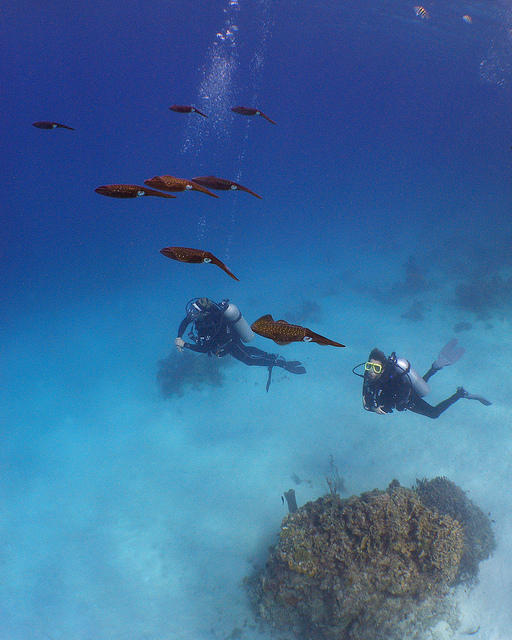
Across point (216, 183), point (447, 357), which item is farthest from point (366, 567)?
point (447, 357)

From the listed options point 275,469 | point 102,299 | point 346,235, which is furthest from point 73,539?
point 346,235

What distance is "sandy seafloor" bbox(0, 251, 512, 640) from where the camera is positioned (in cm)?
662

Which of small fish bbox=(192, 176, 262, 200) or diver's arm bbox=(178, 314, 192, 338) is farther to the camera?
diver's arm bbox=(178, 314, 192, 338)

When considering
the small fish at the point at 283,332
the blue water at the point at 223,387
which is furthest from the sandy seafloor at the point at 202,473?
the small fish at the point at 283,332

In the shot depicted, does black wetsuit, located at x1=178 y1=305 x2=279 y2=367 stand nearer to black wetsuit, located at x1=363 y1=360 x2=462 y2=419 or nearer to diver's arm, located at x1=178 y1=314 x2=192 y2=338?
diver's arm, located at x1=178 y1=314 x2=192 y2=338

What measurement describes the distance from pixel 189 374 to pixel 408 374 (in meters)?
9.38

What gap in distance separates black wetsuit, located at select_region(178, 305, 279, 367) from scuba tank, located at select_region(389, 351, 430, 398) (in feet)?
14.1

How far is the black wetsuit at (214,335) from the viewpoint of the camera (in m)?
7.83

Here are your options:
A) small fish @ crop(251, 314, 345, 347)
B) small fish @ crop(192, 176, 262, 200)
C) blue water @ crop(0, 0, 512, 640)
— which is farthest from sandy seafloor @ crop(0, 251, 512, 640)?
small fish @ crop(192, 176, 262, 200)

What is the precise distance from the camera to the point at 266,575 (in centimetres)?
546

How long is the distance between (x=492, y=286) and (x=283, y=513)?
17.3 meters

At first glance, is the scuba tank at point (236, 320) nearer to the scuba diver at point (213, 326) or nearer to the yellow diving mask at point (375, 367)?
the scuba diver at point (213, 326)

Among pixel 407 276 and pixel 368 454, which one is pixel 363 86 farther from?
pixel 368 454

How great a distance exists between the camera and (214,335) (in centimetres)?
795
